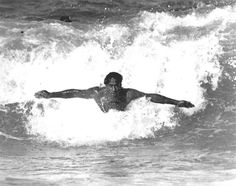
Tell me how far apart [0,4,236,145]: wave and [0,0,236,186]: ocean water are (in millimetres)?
24

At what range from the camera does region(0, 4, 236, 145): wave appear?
885cm

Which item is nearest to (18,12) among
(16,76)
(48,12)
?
(48,12)

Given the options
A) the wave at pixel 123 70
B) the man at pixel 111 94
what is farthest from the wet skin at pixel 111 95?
the wave at pixel 123 70

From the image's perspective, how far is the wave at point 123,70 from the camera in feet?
29.0

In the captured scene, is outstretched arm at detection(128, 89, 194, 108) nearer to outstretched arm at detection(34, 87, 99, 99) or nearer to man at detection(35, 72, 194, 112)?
man at detection(35, 72, 194, 112)

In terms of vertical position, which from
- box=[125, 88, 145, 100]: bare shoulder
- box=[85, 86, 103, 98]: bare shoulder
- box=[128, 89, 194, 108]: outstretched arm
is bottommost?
box=[128, 89, 194, 108]: outstretched arm

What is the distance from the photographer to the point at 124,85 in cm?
1109

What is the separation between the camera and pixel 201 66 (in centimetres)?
1116

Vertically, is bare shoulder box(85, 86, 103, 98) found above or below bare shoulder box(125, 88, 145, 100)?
above

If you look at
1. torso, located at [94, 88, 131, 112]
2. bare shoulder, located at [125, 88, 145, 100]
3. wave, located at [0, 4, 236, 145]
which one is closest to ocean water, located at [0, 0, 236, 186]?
wave, located at [0, 4, 236, 145]

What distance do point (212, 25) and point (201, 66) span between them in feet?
10.3

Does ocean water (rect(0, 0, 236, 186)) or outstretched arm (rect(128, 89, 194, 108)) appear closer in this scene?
ocean water (rect(0, 0, 236, 186))

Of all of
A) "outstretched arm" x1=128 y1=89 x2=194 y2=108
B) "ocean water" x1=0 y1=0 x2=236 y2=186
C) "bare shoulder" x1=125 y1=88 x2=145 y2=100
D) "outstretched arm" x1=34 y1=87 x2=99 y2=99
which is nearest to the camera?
"ocean water" x1=0 y1=0 x2=236 y2=186

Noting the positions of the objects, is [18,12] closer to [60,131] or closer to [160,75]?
[160,75]
